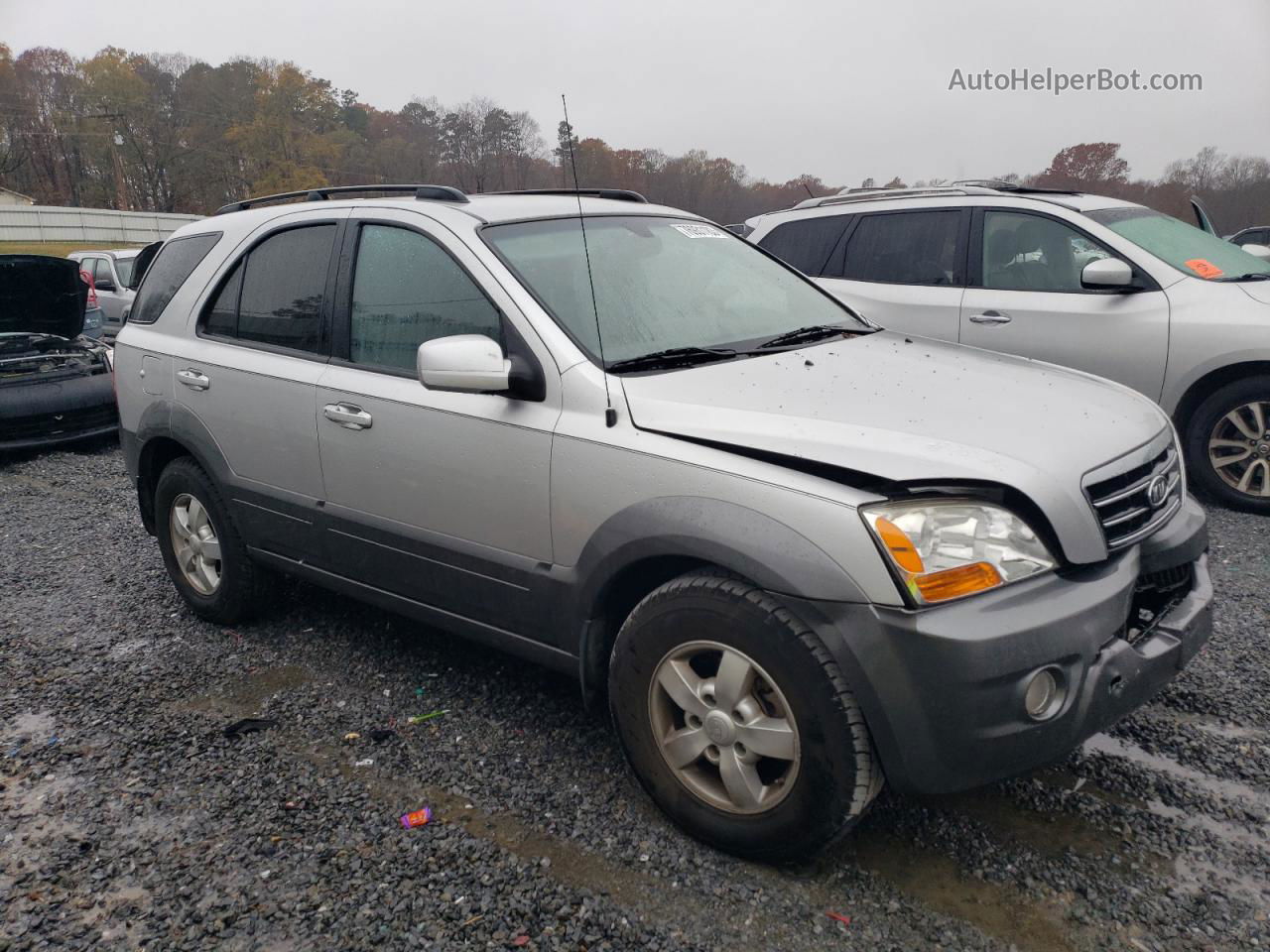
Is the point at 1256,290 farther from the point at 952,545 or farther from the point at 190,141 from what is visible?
the point at 190,141

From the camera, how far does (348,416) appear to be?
11.1 feet

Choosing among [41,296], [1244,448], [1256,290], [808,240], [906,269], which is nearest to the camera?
[1244,448]

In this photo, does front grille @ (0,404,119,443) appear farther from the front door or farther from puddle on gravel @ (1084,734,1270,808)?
puddle on gravel @ (1084,734,1270,808)

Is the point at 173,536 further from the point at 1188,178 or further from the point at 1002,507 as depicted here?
the point at 1188,178

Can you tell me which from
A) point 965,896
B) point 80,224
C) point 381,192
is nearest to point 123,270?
point 381,192

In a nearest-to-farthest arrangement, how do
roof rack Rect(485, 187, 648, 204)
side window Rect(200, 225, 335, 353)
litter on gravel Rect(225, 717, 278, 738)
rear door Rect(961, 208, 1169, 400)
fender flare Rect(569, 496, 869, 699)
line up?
fender flare Rect(569, 496, 869, 699), litter on gravel Rect(225, 717, 278, 738), side window Rect(200, 225, 335, 353), roof rack Rect(485, 187, 648, 204), rear door Rect(961, 208, 1169, 400)

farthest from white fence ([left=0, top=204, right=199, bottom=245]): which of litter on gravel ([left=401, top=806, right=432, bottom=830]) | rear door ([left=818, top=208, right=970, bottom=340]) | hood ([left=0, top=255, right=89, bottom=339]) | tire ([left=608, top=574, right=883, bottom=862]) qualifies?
tire ([left=608, top=574, right=883, bottom=862])

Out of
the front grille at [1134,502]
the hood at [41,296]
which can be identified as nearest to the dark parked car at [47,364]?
the hood at [41,296]

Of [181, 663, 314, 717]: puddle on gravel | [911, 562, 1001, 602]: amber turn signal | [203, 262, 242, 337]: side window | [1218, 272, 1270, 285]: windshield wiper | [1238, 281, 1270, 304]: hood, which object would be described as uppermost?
[203, 262, 242, 337]: side window

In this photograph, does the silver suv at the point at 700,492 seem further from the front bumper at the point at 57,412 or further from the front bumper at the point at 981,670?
the front bumper at the point at 57,412

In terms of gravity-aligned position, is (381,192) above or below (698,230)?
above

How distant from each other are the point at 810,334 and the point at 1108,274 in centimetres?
315

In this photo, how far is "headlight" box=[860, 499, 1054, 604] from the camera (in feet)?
7.25

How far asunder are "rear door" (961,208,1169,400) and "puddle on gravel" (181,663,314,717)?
14.8 feet
